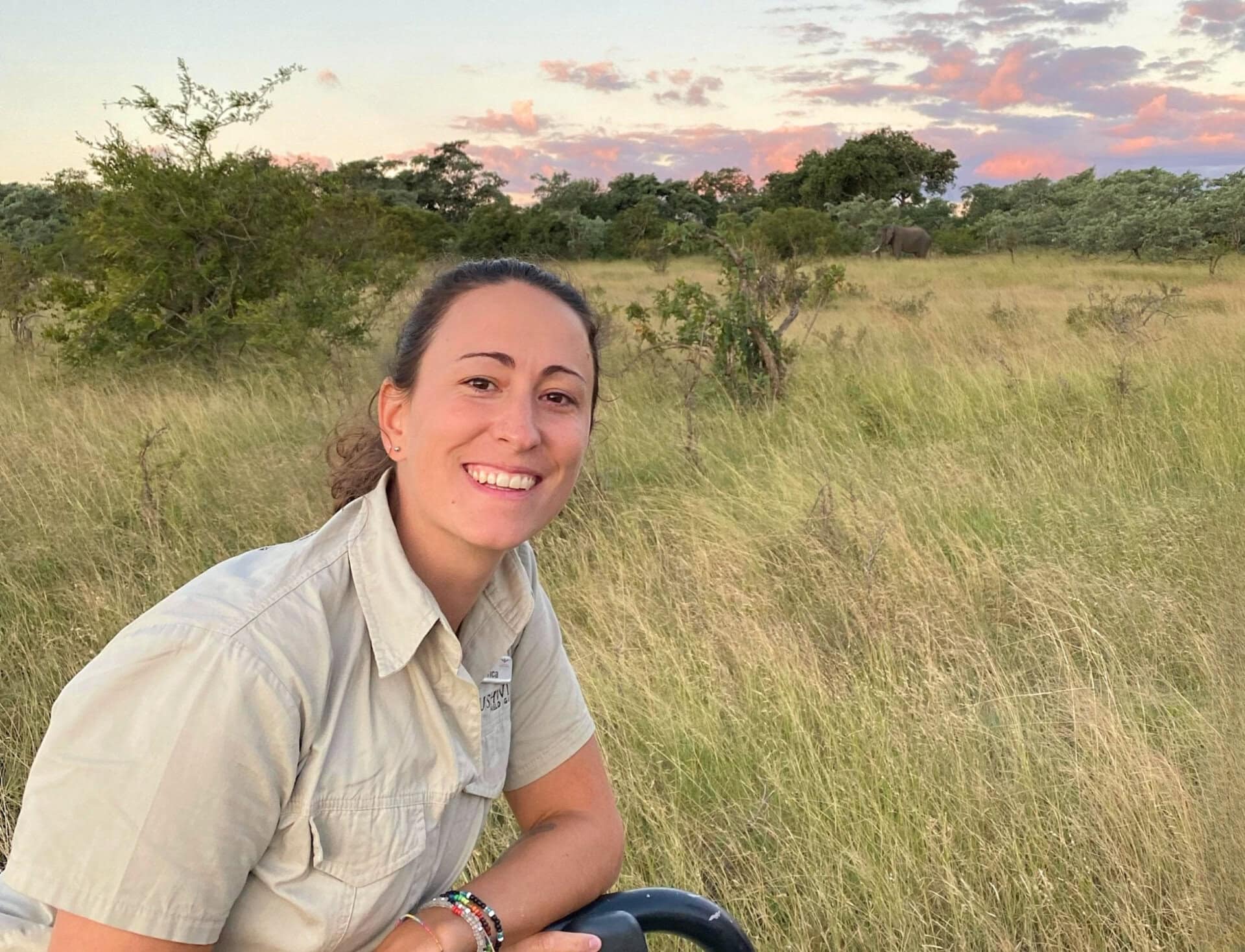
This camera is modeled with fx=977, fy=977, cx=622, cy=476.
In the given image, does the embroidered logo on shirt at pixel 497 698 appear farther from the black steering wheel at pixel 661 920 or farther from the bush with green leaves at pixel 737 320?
the bush with green leaves at pixel 737 320

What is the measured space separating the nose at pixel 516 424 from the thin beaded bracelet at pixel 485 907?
582mm

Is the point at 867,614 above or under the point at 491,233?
under

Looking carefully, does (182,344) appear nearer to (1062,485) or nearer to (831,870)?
(1062,485)

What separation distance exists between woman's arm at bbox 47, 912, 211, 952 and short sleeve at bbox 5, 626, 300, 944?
0.6 inches

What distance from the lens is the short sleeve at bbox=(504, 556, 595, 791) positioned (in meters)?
1.53

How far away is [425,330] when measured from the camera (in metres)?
1.52

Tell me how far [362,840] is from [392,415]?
64 centimetres

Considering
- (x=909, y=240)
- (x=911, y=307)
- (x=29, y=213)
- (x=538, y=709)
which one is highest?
(x=29, y=213)

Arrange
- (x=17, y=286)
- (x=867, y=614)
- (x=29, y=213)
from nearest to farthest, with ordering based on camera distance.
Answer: (x=867, y=614) → (x=17, y=286) → (x=29, y=213)

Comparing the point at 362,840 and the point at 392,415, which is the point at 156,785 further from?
the point at 392,415

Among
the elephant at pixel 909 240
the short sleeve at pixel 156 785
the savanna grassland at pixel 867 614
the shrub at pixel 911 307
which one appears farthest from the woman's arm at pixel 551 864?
the elephant at pixel 909 240

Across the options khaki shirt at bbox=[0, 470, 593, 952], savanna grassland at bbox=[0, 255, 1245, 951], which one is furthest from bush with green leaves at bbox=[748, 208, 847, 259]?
khaki shirt at bbox=[0, 470, 593, 952]

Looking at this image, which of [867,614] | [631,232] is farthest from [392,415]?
[631,232]

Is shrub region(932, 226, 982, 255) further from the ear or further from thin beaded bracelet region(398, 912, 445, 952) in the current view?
thin beaded bracelet region(398, 912, 445, 952)
